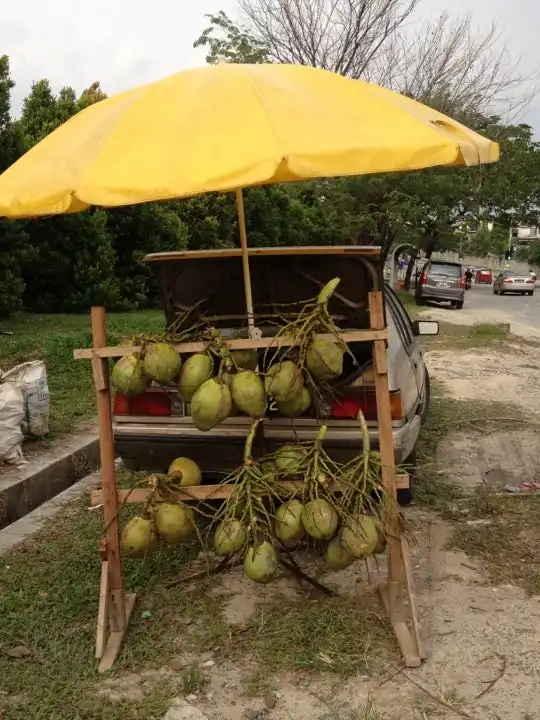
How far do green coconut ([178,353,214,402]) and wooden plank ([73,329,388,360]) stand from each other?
0.05 metres

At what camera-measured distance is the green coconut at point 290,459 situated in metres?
2.92

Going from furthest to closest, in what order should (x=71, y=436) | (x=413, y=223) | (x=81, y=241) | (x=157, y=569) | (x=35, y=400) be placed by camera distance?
(x=413, y=223)
(x=81, y=241)
(x=71, y=436)
(x=35, y=400)
(x=157, y=569)

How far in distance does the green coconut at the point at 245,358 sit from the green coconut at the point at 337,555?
0.80 metres

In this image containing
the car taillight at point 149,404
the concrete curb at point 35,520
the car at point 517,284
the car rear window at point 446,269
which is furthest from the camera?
the car at point 517,284

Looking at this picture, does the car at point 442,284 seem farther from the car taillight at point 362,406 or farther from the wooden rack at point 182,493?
the wooden rack at point 182,493

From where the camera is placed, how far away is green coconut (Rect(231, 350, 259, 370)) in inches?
115

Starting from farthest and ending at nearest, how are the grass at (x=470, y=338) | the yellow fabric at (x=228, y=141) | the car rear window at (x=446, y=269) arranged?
1. the car rear window at (x=446, y=269)
2. the grass at (x=470, y=338)
3. the yellow fabric at (x=228, y=141)

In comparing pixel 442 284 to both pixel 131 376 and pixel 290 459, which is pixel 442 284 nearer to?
pixel 290 459

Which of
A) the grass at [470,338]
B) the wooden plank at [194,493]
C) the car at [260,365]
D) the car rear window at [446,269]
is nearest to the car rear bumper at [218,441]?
the car at [260,365]

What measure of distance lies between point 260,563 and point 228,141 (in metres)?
1.66

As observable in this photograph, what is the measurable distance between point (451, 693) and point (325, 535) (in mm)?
724

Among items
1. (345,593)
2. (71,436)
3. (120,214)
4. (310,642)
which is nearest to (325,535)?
(310,642)

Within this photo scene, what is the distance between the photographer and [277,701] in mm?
2523

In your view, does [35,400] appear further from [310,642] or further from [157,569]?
[310,642]
